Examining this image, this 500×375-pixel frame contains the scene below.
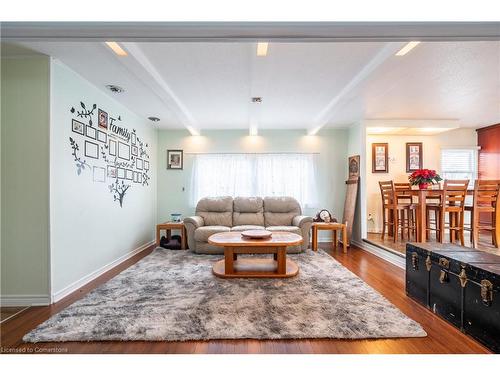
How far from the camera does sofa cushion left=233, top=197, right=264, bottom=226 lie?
4535mm

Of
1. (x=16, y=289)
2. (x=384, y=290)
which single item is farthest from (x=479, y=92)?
(x=16, y=289)

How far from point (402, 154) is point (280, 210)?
2.98 metres

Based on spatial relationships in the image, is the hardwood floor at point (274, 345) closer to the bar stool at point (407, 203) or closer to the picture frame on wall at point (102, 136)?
the picture frame on wall at point (102, 136)

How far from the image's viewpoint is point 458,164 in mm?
5312

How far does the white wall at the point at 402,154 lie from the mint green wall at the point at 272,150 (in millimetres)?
719

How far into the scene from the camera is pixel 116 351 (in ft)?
5.20

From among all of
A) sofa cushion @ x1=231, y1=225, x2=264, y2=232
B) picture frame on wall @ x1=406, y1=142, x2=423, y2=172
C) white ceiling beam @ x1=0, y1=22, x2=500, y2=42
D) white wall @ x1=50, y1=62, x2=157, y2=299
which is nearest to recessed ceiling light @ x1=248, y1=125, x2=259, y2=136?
sofa cushion @ x1=231, y1=225, x2=264, y2=232

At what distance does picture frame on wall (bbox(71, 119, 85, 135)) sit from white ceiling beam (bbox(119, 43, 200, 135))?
33.3 inches

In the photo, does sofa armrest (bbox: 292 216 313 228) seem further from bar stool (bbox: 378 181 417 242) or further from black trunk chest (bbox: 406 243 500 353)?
black trunk chest (bbox: 406 243 500 353)

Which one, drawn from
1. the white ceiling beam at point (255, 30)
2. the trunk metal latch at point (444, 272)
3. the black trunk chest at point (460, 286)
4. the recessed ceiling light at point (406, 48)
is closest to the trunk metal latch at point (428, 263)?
the black trunk chest at point (460, 286)

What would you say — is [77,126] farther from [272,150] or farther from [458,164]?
[458,164]

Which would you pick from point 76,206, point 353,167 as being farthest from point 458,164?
point 76,206
